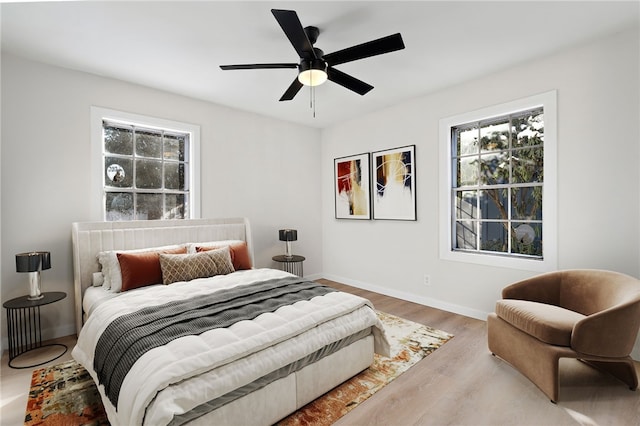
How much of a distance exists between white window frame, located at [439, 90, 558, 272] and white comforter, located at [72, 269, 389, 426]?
177 centimetres

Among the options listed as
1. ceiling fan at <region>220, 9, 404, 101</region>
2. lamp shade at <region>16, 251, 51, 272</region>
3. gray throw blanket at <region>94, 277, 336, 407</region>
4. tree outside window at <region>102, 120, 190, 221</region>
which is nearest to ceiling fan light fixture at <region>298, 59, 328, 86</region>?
ceiling fan at <region>220, 9, 404, 101</region>

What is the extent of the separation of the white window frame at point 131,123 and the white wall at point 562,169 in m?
2.50

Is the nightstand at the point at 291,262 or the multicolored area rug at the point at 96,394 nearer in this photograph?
the multicolored area rug at the point at 96,394

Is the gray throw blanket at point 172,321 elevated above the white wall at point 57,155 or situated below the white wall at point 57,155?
below

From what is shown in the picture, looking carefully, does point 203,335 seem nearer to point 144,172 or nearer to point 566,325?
point 566,325

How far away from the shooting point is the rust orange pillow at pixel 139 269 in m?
2.78

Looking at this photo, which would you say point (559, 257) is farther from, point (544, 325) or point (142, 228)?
point (142, 228)

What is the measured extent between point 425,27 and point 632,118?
1.92 meters

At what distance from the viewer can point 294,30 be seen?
196cm

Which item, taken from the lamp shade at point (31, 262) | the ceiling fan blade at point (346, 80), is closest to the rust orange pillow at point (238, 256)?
the lamp shade at point (31, 262)

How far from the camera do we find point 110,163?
3.44m

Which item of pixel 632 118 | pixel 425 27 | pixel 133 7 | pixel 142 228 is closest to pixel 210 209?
pixel 142 228

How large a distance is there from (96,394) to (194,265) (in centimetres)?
123

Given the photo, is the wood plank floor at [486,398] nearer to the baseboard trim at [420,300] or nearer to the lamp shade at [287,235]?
the baseboard trim at [420,300]
